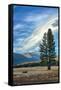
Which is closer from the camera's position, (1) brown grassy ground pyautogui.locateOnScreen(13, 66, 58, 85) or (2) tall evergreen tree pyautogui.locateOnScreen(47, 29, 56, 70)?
(1) brown grassy ground pyautogui.locateOnScreen(13, 66, 58, 85)

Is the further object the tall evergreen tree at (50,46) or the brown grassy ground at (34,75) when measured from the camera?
the tall evergreen tree at (50,46)

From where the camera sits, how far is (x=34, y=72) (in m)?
2.11

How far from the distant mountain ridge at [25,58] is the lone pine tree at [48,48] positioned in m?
0.05

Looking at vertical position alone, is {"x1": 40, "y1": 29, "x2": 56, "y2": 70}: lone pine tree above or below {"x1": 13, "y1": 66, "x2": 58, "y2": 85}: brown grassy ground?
above

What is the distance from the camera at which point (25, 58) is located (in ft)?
6.86

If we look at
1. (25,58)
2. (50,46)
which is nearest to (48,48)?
(50,46)

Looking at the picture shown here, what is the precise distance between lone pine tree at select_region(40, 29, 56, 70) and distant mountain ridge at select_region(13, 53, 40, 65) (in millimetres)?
46

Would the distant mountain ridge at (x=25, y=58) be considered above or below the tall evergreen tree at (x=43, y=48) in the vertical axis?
below

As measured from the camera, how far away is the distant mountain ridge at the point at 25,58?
2.06m

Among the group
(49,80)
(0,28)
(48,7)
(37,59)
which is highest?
(48,7)

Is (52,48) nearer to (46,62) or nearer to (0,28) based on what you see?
(46,62)

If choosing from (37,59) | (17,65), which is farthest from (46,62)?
(17,65)

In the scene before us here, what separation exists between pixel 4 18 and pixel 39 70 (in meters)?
0.42

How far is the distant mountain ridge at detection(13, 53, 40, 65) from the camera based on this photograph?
2057 mm
